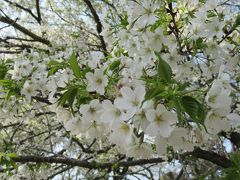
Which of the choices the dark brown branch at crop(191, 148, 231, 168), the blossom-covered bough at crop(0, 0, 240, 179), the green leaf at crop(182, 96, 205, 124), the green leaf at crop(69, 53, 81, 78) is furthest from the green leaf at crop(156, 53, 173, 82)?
the dark brown branch at crop(191, 148, 231, 168)

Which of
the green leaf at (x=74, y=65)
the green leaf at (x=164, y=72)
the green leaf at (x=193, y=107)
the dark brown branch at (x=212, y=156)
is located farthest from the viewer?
the dark brown branch at (x=212, y=156)

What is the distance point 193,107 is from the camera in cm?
146

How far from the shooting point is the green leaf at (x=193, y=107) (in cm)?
→ 146

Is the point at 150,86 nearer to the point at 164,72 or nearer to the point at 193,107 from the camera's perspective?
the point at 164,72

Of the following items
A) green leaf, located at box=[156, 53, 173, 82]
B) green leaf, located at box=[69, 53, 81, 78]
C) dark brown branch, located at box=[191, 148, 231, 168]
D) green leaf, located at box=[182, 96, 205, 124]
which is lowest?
green leaf, located at box=[182, 96, 205, 124]

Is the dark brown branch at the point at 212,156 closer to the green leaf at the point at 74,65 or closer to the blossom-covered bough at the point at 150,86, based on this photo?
the blossom-covered bough at the point at 150,86

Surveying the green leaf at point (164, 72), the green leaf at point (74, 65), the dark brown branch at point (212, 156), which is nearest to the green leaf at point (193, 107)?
the green leaf at point (164, 72)

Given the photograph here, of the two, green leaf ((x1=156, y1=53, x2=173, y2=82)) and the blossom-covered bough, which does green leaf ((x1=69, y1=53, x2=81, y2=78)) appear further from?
green leaf ((x1=156, y1=53, x2=173, y2=82))

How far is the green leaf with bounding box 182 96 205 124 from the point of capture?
4.80ft

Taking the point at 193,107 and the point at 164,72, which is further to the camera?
the point at 164,72

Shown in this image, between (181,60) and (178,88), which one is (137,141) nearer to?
(178,88)

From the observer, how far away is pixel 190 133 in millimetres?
1807

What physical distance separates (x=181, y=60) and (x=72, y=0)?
561cm

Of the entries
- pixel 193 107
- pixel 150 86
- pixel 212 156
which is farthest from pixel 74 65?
pixel 212 156
